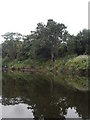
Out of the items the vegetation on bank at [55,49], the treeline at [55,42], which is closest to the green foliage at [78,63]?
the vegetation on bank at [55,49]

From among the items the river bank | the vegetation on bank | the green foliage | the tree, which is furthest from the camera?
the tree

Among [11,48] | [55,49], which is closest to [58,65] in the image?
[55,49]

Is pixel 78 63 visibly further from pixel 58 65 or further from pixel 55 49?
pixel 55 49

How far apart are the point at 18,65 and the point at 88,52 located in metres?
20.0

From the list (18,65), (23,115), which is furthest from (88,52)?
(23,115)

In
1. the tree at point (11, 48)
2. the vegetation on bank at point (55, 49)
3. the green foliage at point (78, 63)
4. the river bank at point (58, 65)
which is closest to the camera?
the green foliage at point (78, 63)

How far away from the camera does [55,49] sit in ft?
161

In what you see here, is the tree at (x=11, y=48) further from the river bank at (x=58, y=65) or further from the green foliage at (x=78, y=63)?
the green foliage at (x=78, y=63)

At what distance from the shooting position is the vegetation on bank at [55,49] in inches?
1731

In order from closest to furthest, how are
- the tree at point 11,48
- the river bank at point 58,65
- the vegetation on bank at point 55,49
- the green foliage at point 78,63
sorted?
the green foliage at point 78,63, the river bank at point 58,65, the vegetation on bank at point 55,49, the tree at point 11,48

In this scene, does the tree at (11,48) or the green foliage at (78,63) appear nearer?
the green foliage at (78,63)

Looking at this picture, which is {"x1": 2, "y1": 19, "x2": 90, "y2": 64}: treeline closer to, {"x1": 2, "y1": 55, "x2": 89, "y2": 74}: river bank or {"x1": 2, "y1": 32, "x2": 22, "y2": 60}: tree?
{"x1": 2, "y1": 55, "x2": 89, "y2": 74}: river bank

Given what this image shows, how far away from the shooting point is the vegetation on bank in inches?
1731

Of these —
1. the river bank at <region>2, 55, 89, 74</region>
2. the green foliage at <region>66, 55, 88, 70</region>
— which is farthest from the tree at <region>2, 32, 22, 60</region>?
the green foliage at <region>66, 55, 88, 70</region>
